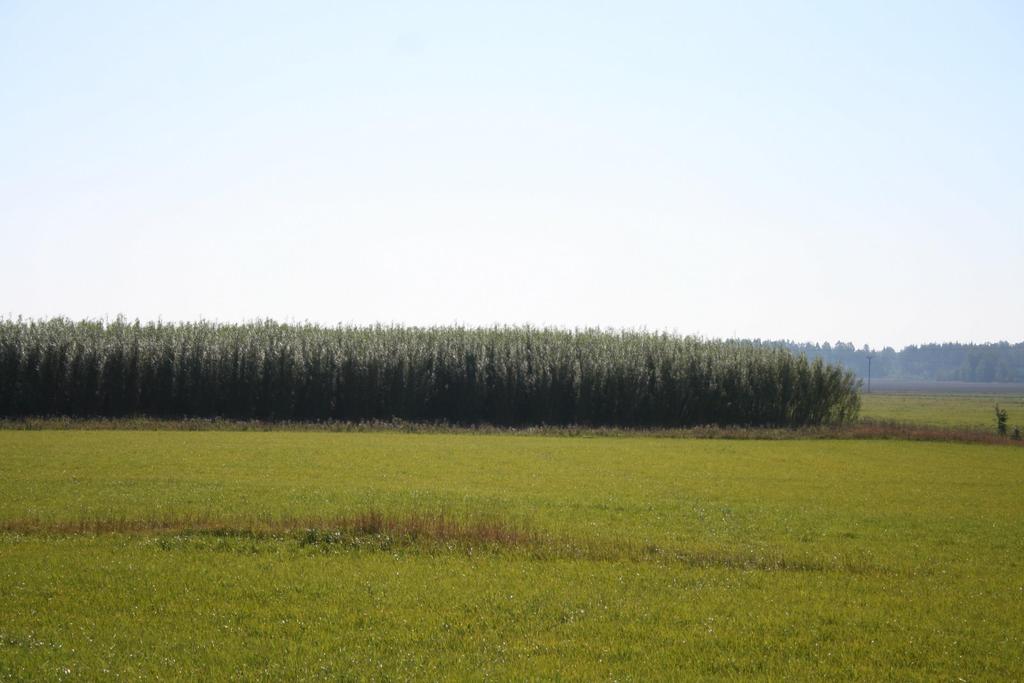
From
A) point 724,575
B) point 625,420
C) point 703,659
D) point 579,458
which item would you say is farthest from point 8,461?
point 625,420

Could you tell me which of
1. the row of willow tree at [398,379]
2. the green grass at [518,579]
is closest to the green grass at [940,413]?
the row of willow tree at [398,379]

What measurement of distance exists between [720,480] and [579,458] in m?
8.12

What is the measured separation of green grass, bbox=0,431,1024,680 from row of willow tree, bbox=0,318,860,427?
29589 mm

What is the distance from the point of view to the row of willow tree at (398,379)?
58.8 meters

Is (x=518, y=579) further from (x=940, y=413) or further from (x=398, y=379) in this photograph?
(x=940, y=413)

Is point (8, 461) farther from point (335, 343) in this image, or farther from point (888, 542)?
point (335, 343)

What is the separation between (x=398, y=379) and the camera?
61.5 meters

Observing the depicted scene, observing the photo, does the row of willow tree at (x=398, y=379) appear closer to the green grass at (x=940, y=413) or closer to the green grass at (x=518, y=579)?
the green grass at (x=940, y=413)

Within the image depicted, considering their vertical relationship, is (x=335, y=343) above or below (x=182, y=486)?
above

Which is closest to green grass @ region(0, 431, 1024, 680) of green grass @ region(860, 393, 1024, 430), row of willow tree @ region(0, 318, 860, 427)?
row of willow tree @ region(0, 318, 860, 427)

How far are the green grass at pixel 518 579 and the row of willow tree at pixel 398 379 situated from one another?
2959 cm

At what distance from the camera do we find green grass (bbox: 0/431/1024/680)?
11.7 m

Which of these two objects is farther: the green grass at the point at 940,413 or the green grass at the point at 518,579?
the green grass at the point at 940,413

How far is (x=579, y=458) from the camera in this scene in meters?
37.8
